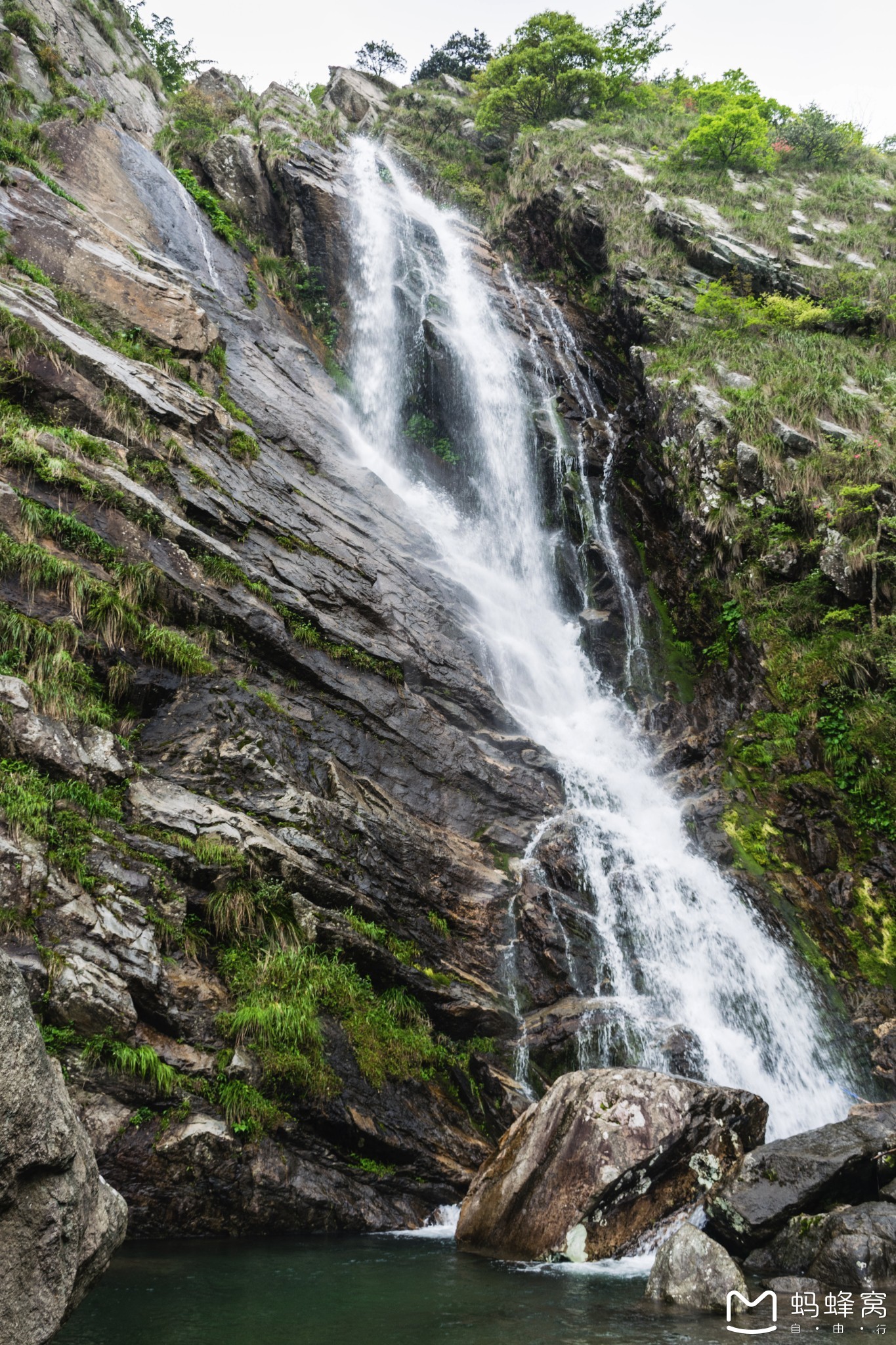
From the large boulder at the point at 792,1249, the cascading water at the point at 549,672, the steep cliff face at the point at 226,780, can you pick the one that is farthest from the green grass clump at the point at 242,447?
the large boulder at the point at 792,1249

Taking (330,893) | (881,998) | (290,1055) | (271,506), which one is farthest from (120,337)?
(881,998)

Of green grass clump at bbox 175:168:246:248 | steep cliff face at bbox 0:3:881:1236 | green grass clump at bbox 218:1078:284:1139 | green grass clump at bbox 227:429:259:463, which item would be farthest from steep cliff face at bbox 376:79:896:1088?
green grass clump at bbox 175:168:246:248

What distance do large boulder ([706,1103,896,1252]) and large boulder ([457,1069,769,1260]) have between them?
1.07 ft

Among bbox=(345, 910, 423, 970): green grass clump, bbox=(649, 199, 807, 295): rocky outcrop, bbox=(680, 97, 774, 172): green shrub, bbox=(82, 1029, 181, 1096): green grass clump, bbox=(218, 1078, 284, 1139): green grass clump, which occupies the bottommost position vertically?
bbox=(218, 1078, 284, 1139): green grass clump

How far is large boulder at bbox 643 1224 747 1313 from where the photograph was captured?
506 centimetres

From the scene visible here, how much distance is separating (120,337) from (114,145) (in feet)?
25.3

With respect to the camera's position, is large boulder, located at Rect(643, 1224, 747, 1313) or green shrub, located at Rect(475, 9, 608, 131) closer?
large boulder, located at Rect(643, 1224, 747, 1313)

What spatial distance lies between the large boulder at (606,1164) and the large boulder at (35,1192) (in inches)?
177

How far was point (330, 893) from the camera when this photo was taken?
870 cm

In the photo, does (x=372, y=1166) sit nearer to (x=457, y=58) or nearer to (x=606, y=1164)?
(x=606, y=1164)

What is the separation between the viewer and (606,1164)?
6555mm

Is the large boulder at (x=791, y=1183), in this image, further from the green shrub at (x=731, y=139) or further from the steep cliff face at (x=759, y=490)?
the green shrub at (x=731, y=139)

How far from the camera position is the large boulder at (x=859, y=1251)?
5.14 metres

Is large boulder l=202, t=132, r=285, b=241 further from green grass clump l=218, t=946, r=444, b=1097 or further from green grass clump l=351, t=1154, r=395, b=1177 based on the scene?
green grass clump l=351, t=1154, r=395, b=1177
